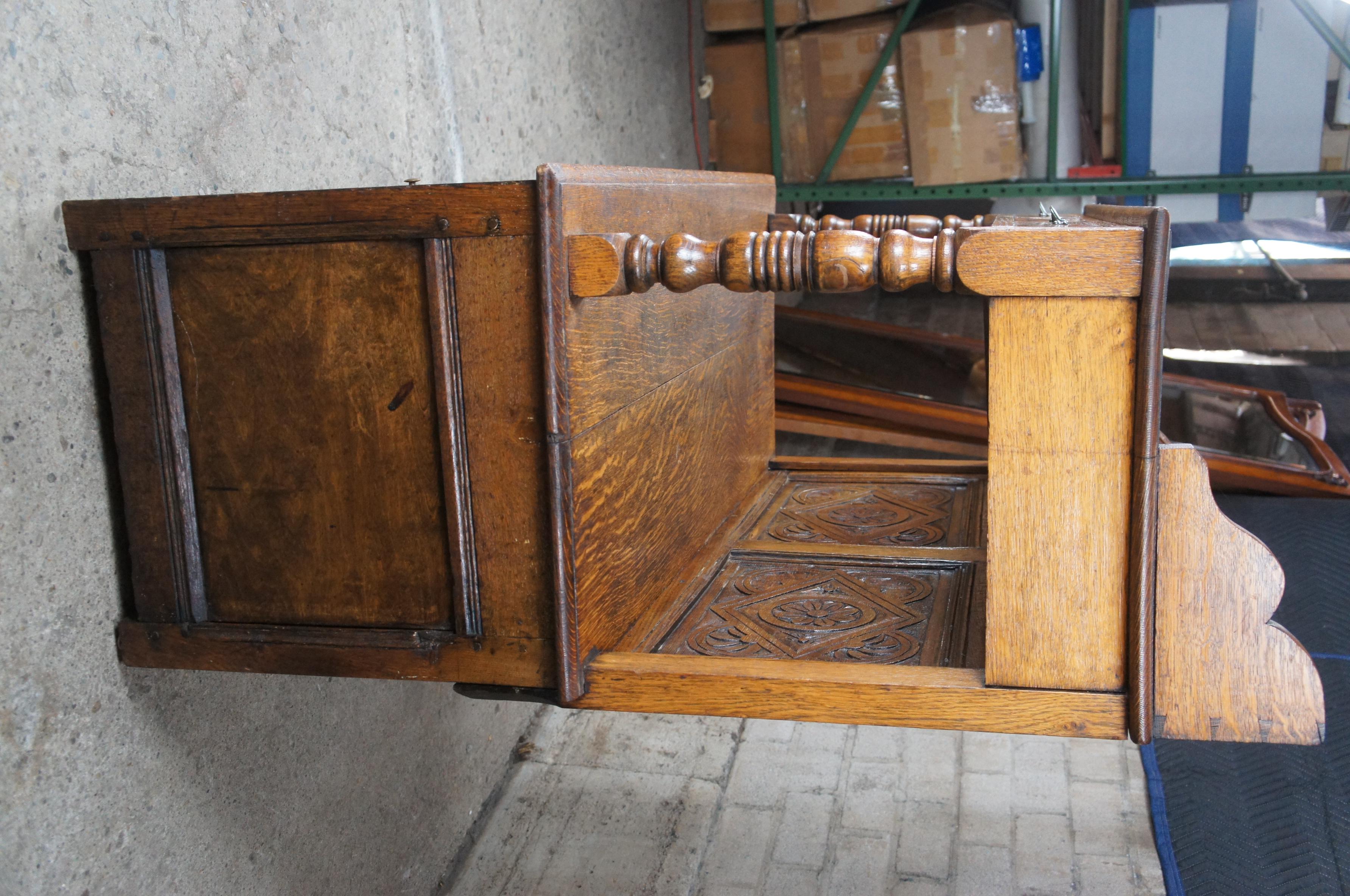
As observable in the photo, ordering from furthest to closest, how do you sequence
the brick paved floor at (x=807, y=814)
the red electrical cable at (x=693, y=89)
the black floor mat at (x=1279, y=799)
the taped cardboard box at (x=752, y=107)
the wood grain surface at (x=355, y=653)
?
the taped cardboard box at (x=752, y=107) < the red electrical cable at (x=693, y=89) < the brick paved floor at (x=807, y=814) < the black floor mat at (x=1279, y=799) < the wood grain surface at (x=355, y=653)

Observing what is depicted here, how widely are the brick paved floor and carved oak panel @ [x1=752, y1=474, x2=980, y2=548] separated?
707 millimetres

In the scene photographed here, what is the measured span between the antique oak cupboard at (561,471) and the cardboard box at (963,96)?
288 cm

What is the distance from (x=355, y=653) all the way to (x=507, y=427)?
1.11 feet

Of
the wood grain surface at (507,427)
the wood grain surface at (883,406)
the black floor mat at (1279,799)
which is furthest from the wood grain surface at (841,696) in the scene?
the wood grain surface at (883,406)

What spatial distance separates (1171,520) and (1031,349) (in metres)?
0.23

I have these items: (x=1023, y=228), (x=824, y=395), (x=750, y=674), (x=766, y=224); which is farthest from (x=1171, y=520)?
(x=824, y=395)

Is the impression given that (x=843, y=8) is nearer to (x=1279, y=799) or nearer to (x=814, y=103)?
(x=814, y=103)

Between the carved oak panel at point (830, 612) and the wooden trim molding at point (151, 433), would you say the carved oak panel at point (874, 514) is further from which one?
the wooden trim molding at point (151, 433)

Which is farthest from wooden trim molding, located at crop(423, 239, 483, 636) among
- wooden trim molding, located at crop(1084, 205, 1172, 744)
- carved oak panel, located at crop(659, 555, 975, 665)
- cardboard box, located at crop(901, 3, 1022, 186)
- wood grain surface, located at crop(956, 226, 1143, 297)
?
cardboard box, located at crop(901, 3, 1022, 186)

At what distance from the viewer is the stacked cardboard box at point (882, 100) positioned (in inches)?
163

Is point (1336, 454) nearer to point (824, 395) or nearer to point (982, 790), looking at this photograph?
point (824, 395)

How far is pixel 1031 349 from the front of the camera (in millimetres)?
1146

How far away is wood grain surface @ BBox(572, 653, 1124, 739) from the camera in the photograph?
3.96ft

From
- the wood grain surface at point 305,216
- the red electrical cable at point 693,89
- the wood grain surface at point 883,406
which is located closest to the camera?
the wood grain surface at point 305,216
